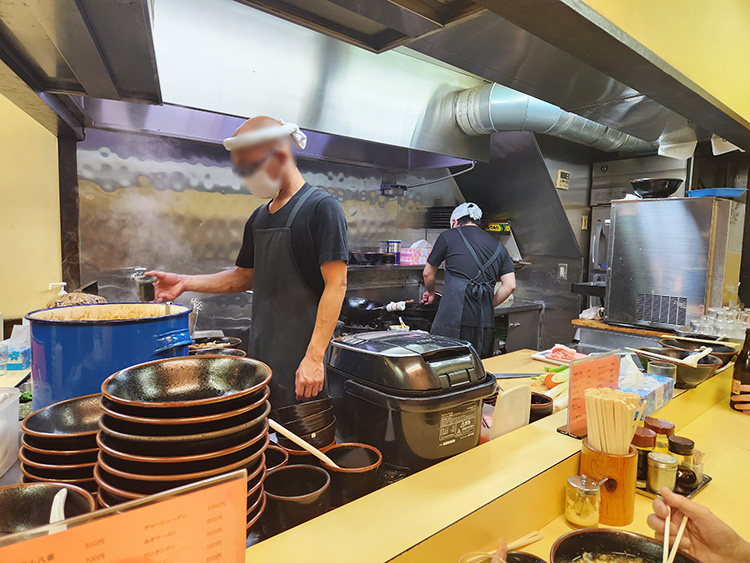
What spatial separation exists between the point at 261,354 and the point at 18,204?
1899 millimetres

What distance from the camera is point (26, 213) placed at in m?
2.78

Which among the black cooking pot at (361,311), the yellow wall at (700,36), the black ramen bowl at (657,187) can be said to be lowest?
the black cooking pot at (361,311)

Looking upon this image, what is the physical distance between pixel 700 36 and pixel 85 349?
235cm

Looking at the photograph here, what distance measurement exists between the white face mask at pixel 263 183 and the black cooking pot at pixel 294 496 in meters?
1.43

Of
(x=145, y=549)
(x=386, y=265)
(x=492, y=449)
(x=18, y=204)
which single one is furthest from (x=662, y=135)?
(x=18, y=204)

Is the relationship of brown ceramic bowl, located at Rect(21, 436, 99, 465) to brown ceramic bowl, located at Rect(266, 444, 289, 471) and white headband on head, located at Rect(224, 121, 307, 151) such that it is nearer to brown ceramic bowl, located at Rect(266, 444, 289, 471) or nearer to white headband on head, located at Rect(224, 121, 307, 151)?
brown ceramic bowl, located at Rect(266, 444, 289, 471)

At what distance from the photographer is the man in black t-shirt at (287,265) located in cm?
192

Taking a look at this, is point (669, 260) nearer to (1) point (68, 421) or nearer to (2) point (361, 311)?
(2) point (361, 311)

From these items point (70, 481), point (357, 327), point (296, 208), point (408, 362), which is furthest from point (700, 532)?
point (357, 327)

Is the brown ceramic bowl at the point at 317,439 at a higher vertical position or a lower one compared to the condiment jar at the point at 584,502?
higher

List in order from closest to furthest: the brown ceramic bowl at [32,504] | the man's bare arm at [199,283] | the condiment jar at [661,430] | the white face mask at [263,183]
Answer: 1. the brown ceramic bowl at [32,504]
2. the condiment jar at [661,430]
3. the man's bare arm at [199,283]
4. the white face mask at [263,183]

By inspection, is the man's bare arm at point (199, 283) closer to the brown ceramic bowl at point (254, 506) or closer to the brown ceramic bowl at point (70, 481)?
the brown ceramic bowl at point (70, 481)

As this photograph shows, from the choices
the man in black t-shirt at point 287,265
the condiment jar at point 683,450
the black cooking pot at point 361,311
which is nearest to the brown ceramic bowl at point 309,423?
the man in black t-shirt at point 287,265

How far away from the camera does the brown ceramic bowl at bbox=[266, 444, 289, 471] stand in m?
0.95
